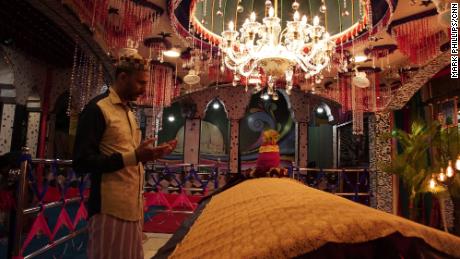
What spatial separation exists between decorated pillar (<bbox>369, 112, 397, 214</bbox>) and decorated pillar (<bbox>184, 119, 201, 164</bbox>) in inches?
217

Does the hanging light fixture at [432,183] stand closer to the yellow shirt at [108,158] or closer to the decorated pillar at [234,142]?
the yellow shirt at [108,158]

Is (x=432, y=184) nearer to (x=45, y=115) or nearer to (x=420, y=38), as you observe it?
(x=420, y=38)

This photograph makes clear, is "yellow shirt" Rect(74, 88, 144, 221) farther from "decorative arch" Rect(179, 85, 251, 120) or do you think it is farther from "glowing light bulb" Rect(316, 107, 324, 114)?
"glowing light bulb" Rect(316, 107, 324, 114)

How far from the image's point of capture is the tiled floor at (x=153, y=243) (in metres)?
3.53

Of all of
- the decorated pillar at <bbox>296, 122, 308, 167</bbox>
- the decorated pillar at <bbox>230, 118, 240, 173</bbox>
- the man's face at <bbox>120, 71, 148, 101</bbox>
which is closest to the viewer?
the man's face at <bbox>120, 71, 148, 101</bbox>

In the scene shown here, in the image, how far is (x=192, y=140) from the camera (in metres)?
11.0

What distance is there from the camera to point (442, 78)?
687 centimetres

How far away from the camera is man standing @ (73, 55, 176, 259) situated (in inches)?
53.4

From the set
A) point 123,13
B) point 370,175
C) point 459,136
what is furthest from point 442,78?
point 123,13

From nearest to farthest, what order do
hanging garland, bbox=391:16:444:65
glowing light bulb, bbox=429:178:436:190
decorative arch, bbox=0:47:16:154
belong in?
1. hanging garland, bbox=391:16:444:65
2. glowing light bulb, bbox=429:178:436:190
3. decorative arch, bbox=0:47:16:154

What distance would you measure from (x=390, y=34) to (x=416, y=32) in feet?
1.27

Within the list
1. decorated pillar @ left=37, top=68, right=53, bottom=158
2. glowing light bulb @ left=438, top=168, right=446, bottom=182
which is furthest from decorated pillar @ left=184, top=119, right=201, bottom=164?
glowing light bulb @ left=438, top=168, right=446, bottom=182

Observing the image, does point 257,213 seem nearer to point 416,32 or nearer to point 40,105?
point 416,32

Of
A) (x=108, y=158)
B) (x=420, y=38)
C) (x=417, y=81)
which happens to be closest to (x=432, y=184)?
(x=417, y=81)
